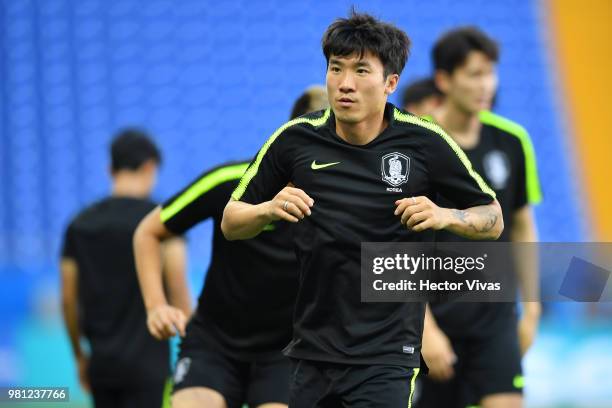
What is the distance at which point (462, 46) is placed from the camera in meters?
5.49

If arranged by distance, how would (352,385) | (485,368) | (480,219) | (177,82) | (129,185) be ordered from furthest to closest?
(177,82) → (129,185) → (485,368) → (480,219) → (352,385)

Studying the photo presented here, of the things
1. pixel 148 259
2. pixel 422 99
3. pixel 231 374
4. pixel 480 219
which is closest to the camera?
pixel 480 219

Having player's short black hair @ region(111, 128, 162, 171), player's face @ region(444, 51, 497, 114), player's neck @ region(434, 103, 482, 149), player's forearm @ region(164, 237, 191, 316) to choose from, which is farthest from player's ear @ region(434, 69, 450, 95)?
player's short black hair @ region(111, 128, 162, 171)

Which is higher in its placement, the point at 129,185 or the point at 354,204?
the point at 129,185

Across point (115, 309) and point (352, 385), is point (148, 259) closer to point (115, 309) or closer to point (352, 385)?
point (115, 309)

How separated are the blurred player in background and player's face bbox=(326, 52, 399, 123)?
34.0 inches

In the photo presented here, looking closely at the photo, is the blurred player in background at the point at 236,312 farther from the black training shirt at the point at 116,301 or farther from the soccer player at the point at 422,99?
the soccer player at the point at 422,99

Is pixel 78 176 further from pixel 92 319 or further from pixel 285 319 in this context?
pixel 285 319

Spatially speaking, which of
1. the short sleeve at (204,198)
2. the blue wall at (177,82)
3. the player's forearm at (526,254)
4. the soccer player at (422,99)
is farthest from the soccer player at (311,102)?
the blue wall at (177,82)

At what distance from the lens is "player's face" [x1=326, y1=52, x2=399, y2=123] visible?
3.53 m

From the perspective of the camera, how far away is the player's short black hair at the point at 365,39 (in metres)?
3.57

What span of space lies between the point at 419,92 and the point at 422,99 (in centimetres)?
5

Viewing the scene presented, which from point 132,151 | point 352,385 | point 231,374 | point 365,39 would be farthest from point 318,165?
point 132,151

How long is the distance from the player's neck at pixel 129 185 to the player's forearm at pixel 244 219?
96.7 inches
